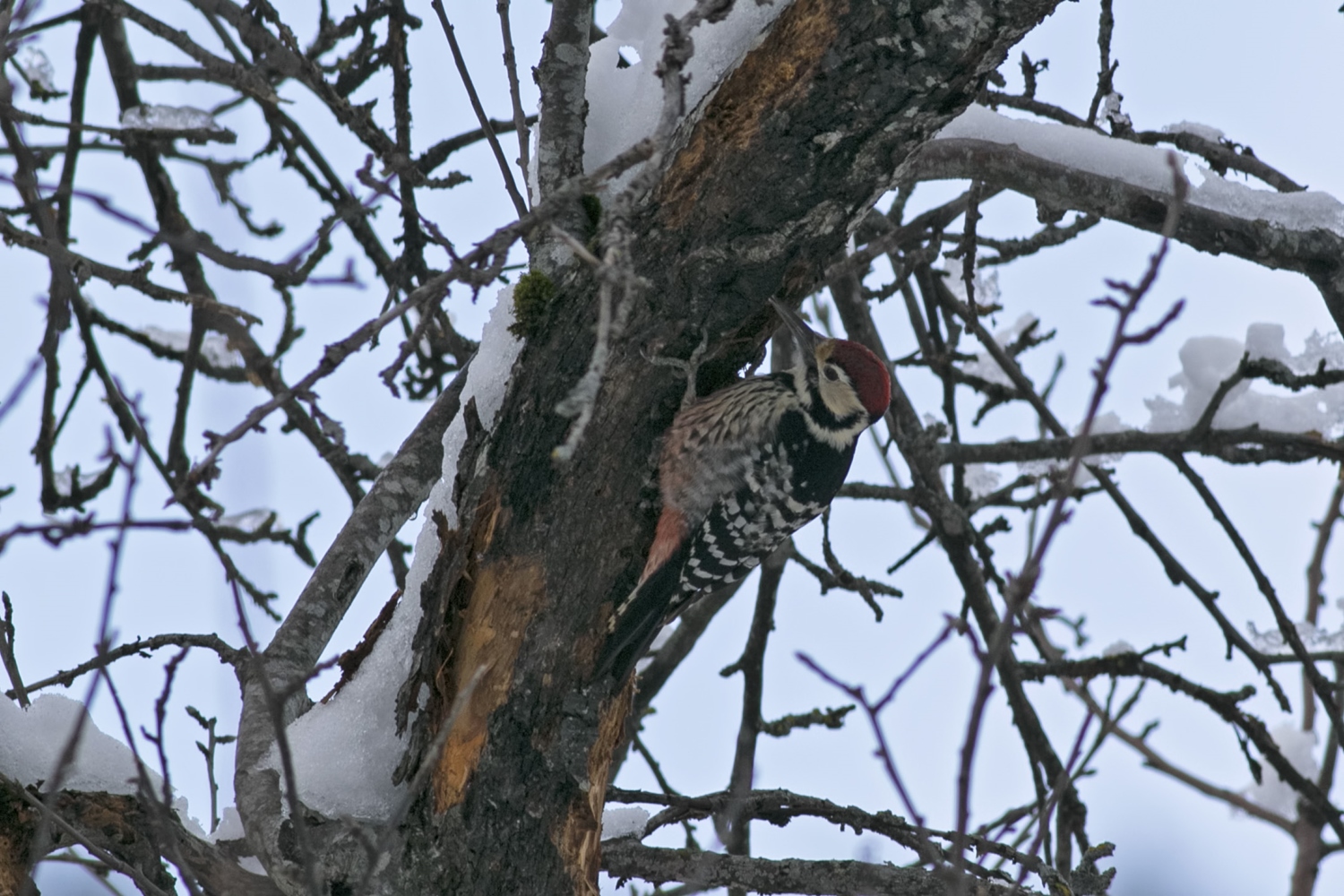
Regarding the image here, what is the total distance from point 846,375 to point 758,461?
0.41 m

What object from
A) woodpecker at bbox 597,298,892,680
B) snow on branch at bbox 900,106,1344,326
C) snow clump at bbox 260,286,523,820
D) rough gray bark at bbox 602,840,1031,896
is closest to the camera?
snow clump at bbox 260,286,523,820

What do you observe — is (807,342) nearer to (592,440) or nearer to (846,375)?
(846,375)

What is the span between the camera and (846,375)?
12.5 feet

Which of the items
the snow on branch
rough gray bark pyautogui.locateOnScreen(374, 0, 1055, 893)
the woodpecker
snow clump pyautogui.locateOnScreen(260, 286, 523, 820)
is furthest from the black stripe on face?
snow clump pyautogui.locateOnScreen(260, 286, 523, 820)

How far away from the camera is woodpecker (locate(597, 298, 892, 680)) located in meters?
3.10

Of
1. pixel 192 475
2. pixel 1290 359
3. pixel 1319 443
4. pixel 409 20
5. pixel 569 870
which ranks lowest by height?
pixel 569 870

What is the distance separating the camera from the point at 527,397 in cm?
257

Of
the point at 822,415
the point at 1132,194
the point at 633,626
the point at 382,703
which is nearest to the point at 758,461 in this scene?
the point at 822,415

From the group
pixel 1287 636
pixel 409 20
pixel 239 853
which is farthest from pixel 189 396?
pixel 1287 636

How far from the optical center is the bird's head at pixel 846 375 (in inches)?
148

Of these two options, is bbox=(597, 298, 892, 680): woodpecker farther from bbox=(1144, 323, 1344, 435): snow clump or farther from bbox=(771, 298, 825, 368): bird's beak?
bbox=(1144, 323, 1344, 435): snow clump

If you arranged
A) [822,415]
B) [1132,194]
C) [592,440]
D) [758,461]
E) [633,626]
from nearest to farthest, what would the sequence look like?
[592,440] < [633,626] < [1132,194] < [758,461] < [822,415]

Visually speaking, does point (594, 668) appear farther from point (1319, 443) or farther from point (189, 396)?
point (1319, 443)

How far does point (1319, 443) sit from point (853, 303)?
1.60 metres
